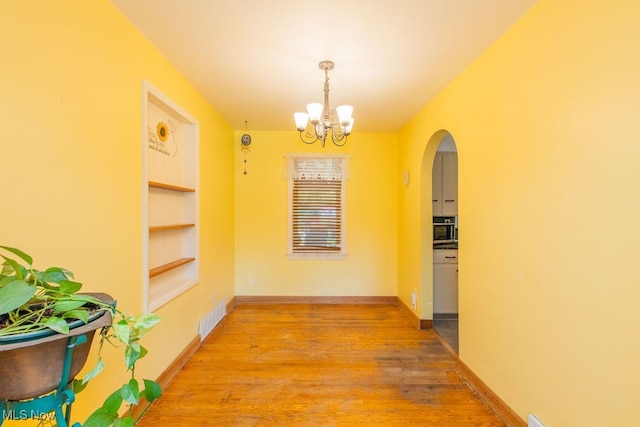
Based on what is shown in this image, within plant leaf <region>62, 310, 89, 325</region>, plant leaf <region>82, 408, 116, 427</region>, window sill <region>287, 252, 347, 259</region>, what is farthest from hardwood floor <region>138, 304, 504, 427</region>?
plant leaf <region>62, 310, 89, 325</region>

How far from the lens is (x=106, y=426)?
83cm

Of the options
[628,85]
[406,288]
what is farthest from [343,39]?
[406,288]

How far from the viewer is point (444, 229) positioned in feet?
13.0

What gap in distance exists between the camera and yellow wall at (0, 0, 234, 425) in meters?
1.16

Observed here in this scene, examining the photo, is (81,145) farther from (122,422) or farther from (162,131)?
(122,422)

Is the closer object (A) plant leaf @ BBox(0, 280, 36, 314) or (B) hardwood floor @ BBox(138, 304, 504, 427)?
(A) plant leaf @ BBox(0, 280, 36, 314)

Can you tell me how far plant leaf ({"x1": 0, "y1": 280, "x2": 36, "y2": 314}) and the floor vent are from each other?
2.46 meters

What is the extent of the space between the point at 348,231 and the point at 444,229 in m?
1.37

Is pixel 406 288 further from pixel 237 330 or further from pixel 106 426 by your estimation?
pixel 106 426

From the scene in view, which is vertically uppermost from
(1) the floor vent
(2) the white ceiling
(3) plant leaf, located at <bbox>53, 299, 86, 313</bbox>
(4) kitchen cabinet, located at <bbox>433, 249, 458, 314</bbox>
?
(2) the white ceiling

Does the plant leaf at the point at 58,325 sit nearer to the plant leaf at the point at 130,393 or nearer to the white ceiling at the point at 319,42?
the plant leaf at the point at 130,393

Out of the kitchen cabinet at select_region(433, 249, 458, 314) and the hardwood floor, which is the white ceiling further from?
the hardwood floor

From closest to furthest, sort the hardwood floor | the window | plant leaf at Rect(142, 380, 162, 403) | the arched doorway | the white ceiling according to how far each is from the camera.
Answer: plant leaf at Rect(142, 380, 162, 403) → the white ceiling → the hardwood floor → the arched doorway → the window

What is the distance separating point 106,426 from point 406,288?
3590 mm
